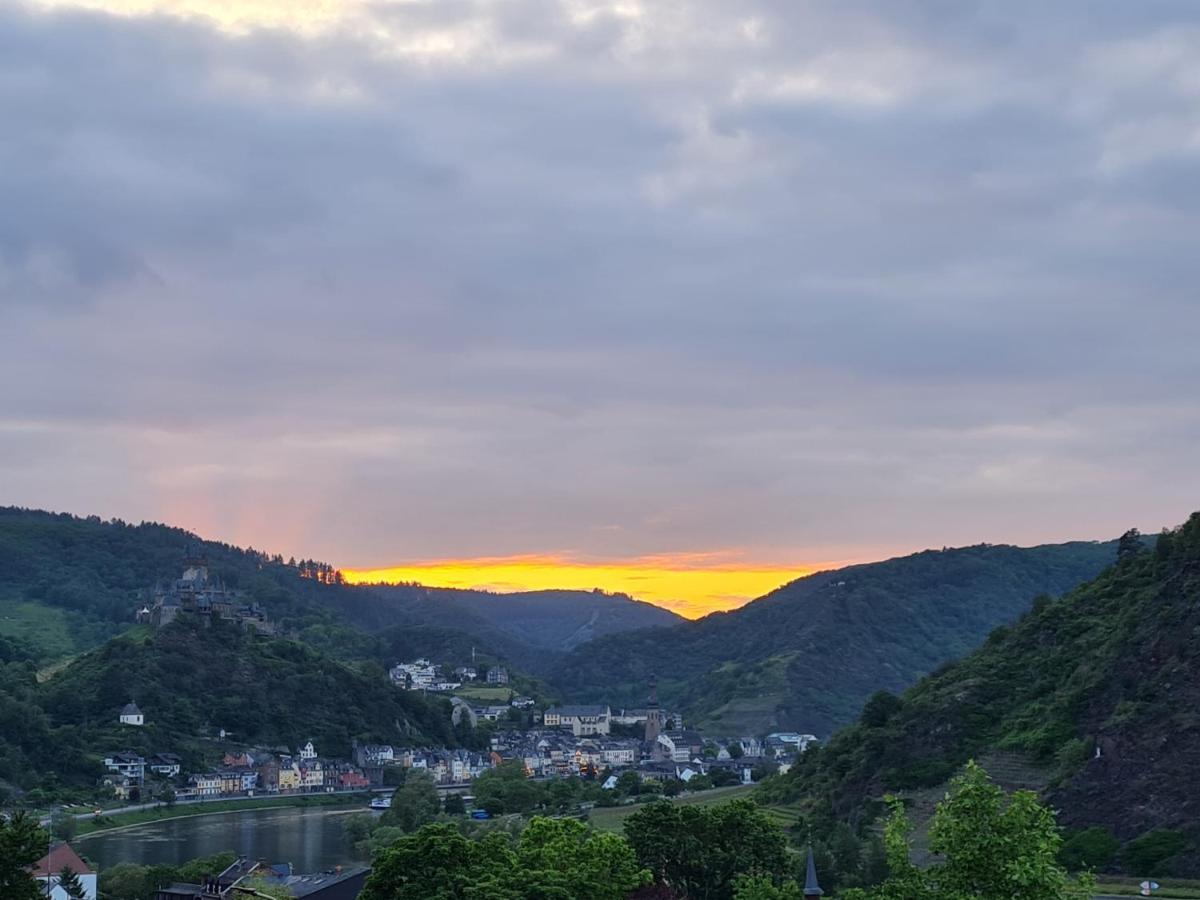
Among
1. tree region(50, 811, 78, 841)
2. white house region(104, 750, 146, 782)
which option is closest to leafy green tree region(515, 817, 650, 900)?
tree region(50, 811, 78, 841)

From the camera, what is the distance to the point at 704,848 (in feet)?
193

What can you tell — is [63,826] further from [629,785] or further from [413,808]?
[629,785]

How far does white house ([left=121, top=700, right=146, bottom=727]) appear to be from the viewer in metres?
157

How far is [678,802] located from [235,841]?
33.7 m

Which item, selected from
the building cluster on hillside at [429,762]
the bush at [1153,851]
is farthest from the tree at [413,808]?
the bush at [1153,851]

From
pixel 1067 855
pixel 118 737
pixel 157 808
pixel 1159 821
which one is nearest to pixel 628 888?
pixel 1067 855

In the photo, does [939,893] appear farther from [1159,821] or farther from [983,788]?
[1159,821]

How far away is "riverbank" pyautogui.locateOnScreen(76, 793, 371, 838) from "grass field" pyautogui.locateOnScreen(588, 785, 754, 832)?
3710cm

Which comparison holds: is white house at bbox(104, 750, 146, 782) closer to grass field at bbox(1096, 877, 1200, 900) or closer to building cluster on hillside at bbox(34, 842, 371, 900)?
building cluster on hillside at bbox(34, 842, 371, 900)

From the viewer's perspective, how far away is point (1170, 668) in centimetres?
8294

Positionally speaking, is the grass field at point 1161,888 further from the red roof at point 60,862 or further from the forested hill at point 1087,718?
the red roof at point 60,862

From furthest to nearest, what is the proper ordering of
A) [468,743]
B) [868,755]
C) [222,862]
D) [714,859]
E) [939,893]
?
[468,743]
[868,755]
[222,862]
[714,859]
[939,893]

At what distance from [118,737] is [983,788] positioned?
130 m

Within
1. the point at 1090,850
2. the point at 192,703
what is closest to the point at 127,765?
the point at 192,703
